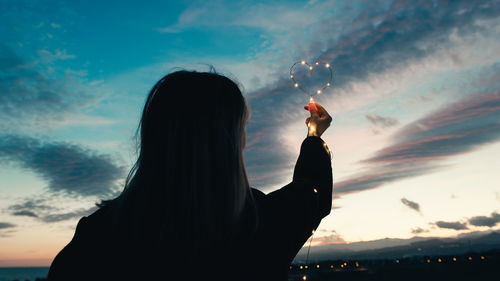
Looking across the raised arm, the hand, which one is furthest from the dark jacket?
the hand

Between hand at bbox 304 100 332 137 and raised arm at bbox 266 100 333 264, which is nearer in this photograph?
raised arm at bbox 266 100 333 264

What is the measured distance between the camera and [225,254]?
4.40ft

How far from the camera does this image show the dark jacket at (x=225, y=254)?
48.8 inches

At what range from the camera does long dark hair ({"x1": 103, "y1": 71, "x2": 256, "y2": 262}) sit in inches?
49.3

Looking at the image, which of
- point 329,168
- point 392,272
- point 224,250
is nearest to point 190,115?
point 224,250

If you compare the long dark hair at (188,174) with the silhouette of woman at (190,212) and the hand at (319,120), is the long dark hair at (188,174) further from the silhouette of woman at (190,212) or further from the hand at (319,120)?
the hand at (319,120)

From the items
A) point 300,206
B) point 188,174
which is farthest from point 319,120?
point 188,174

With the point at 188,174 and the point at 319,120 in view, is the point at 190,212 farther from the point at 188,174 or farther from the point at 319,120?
the point at 319,120

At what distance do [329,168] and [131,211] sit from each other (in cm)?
104

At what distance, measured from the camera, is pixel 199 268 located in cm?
130

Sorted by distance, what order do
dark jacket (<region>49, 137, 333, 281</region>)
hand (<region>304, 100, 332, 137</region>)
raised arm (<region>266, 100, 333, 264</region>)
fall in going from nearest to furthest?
1. dark jacket (<region>49, 137, 333, 281</region>)
2. raised arm (<region>266, 100, 333, 264</region>)
3. hand (<region>304, 100, 332, 137</region>)

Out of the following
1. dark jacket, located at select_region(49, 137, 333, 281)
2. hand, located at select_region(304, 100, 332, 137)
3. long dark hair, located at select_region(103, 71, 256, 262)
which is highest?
hand, located at select_region(304, 100, 332, 137)

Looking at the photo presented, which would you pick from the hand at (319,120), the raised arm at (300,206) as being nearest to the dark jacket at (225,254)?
the raised arm at (300,206)

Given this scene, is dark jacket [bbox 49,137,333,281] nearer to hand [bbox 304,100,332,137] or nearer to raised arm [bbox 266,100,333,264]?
raised arm [bbox 266,100,333,264]
